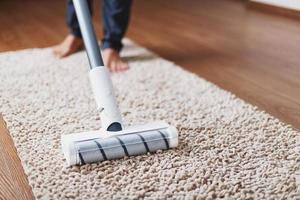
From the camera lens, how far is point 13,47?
6.26 ft

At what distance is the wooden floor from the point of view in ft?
4.06

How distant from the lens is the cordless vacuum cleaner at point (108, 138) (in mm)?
863

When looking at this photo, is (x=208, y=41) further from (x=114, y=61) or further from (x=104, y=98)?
(x=104, y=98)

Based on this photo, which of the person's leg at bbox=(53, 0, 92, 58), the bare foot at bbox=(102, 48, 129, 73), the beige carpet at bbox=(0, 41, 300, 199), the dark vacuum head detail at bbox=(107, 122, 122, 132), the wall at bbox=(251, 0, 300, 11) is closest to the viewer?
the beige carpet at bbox=(0, 41, 300, 199)

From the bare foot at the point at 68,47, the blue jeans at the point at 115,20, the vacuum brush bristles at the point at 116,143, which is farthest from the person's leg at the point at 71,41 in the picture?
the vacuum brush bristles at the point at 116,143

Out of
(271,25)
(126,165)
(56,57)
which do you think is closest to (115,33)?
(56,57)

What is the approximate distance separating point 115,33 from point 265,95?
0.65 metres

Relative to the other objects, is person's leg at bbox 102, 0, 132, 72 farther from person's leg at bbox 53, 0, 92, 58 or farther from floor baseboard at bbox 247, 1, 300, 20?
floor baseboard at bbox 247, 1, 300, 20

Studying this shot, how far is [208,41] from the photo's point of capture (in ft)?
6.60

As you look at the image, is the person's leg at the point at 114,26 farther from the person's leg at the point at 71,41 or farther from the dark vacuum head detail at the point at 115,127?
the dark vacuum head detail at the point at 115,127

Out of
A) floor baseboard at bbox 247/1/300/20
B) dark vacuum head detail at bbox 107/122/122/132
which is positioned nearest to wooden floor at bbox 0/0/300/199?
floor baseboard at bbox 247/1/300/20

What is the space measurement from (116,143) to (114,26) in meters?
0.87

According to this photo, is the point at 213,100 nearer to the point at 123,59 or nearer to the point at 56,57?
the point at 123,59

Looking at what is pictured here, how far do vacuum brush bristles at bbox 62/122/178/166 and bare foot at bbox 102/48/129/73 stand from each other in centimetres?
66
